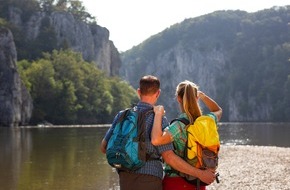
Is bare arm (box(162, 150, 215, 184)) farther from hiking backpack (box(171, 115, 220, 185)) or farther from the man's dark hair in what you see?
the man's dark hair

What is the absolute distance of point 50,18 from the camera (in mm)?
127000

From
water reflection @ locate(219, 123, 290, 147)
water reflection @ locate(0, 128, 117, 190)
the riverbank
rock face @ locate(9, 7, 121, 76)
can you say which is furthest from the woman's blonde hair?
rock face @ locate(9, 7, 121, 76)

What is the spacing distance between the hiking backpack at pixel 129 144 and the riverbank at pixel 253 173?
41.0 ft

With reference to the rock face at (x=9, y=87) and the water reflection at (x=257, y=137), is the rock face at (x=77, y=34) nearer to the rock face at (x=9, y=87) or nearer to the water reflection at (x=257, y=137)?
the rock face at (x=9, y=87)

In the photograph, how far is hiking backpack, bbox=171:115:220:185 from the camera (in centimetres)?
512

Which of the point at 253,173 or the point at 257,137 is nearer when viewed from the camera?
the point at 253,173

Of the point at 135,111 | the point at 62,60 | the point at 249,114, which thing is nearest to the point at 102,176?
the point at 135,111

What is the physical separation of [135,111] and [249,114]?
198 metres

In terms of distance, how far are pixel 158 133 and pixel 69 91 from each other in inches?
3693

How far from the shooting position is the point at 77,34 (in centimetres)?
13538

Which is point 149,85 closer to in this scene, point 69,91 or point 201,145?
point 201,145

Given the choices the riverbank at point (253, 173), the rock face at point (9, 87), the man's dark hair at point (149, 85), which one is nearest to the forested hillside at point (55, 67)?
the rock face at point (9, 87)

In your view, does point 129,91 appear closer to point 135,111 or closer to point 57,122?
point 57,122

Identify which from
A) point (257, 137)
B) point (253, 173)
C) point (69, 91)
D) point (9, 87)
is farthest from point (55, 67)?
point (253, 173)
